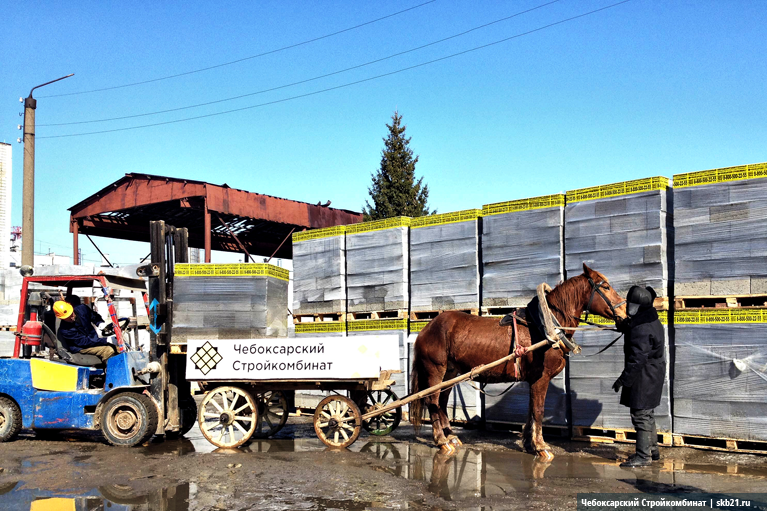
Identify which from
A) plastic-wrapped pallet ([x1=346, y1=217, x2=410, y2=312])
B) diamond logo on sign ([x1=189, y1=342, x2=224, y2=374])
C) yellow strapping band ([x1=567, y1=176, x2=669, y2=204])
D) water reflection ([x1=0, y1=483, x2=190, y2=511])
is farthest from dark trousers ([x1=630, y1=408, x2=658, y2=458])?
diamond logo on sign ([x1=189, y1=342, x2=224, y2=374])

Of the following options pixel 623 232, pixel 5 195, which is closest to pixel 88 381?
pixel 623 232

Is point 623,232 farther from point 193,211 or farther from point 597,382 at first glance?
point 193,211

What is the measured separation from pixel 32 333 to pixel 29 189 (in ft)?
27.3

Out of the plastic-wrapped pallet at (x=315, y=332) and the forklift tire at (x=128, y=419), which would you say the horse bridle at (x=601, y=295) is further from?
the forklift tire at (x=128, y=419)

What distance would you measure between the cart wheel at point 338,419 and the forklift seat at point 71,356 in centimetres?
338

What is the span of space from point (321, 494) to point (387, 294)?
5.32 m

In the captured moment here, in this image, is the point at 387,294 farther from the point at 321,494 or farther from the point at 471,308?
the point at 321,494

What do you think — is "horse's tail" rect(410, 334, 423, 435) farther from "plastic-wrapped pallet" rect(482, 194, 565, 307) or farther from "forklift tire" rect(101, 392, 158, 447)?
"forklift tire" rect(101, 392, 158, 447)

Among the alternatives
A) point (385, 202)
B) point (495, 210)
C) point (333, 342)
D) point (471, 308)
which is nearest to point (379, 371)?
point (333, 342)

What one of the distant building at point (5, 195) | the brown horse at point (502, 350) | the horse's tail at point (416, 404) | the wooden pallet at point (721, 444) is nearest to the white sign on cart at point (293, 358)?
the horse's tail at point (416, 404)

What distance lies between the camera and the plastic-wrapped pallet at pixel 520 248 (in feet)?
33.7

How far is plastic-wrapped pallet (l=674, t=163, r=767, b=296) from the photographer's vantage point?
8.60 meters

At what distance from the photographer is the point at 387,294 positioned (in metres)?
11.9

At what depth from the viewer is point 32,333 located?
10.3 meters
